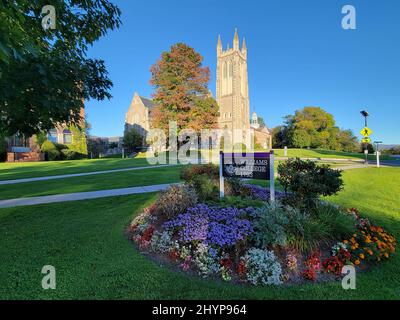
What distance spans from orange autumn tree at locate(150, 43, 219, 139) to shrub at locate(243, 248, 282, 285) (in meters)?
25.6

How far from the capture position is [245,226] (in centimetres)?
402

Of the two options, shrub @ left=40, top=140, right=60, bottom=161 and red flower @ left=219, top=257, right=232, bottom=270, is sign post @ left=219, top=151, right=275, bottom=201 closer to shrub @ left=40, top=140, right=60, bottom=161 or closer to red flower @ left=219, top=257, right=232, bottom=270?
red flower @ left=219, top=257, right=232, bottom=270

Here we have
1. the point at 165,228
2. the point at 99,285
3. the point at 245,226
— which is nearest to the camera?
the point at 99,285

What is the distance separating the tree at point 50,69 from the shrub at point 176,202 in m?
2.55

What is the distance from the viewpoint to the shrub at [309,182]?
4.84 metres

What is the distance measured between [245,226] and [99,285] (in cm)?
232

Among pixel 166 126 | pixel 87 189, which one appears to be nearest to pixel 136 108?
pixel 166 126

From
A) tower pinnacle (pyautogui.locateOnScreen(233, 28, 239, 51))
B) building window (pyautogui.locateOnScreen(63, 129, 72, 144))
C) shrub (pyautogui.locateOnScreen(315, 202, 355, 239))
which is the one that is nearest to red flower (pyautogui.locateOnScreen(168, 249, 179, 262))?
shrub (pyautogui.locateOnScreen(315, 202, 355, 239))

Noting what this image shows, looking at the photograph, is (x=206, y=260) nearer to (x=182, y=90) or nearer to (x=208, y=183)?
(x=208, y=183)

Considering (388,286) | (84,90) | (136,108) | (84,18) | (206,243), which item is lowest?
(388,286)

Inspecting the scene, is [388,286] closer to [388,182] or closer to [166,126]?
[388,182]

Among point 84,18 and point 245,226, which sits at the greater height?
point 84,18
